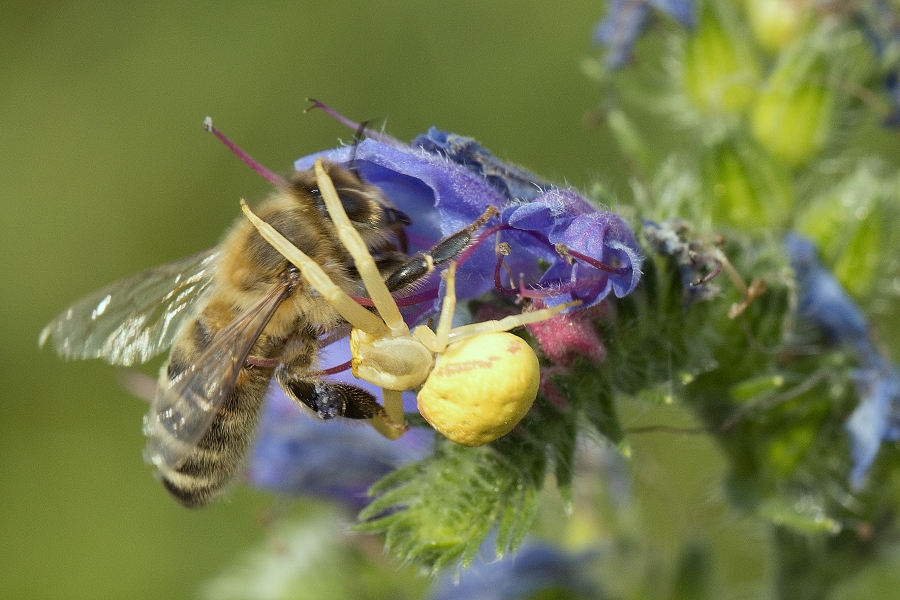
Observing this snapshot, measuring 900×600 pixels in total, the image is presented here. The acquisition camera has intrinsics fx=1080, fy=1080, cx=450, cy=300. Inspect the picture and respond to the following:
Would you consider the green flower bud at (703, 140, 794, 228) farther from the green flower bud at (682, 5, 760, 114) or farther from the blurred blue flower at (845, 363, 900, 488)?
the blurred blue flower at (845, 363, 900, 488)

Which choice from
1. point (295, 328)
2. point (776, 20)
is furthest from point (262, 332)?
point (776, 20)

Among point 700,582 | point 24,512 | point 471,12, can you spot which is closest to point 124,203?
point 24,512

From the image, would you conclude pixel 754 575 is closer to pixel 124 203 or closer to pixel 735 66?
pixel 735 66

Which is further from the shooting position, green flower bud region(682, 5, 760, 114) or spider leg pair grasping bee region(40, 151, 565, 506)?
green flower bud region(682, 5, 760, 114)

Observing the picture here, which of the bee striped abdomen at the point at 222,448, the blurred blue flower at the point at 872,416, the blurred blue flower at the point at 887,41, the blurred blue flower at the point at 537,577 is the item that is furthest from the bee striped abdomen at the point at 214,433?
the blurred blue flower at the point at 887,41

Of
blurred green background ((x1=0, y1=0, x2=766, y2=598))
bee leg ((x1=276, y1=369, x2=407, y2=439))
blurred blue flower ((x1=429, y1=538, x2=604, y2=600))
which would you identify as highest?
bee leg ((x1=276, y1=369, x2=407, y2=439))

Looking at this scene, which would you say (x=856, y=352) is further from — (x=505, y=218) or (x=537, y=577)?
(x=505, y=218)

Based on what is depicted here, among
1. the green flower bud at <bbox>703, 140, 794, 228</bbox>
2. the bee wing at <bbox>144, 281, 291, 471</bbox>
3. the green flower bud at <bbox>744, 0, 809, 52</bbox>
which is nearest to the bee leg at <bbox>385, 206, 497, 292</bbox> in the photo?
the bee wing at <bbox>144, 281, 291, 471</bbox>

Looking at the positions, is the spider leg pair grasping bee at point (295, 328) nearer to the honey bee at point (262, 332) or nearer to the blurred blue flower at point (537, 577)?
the honey bee at point (262, 332)
